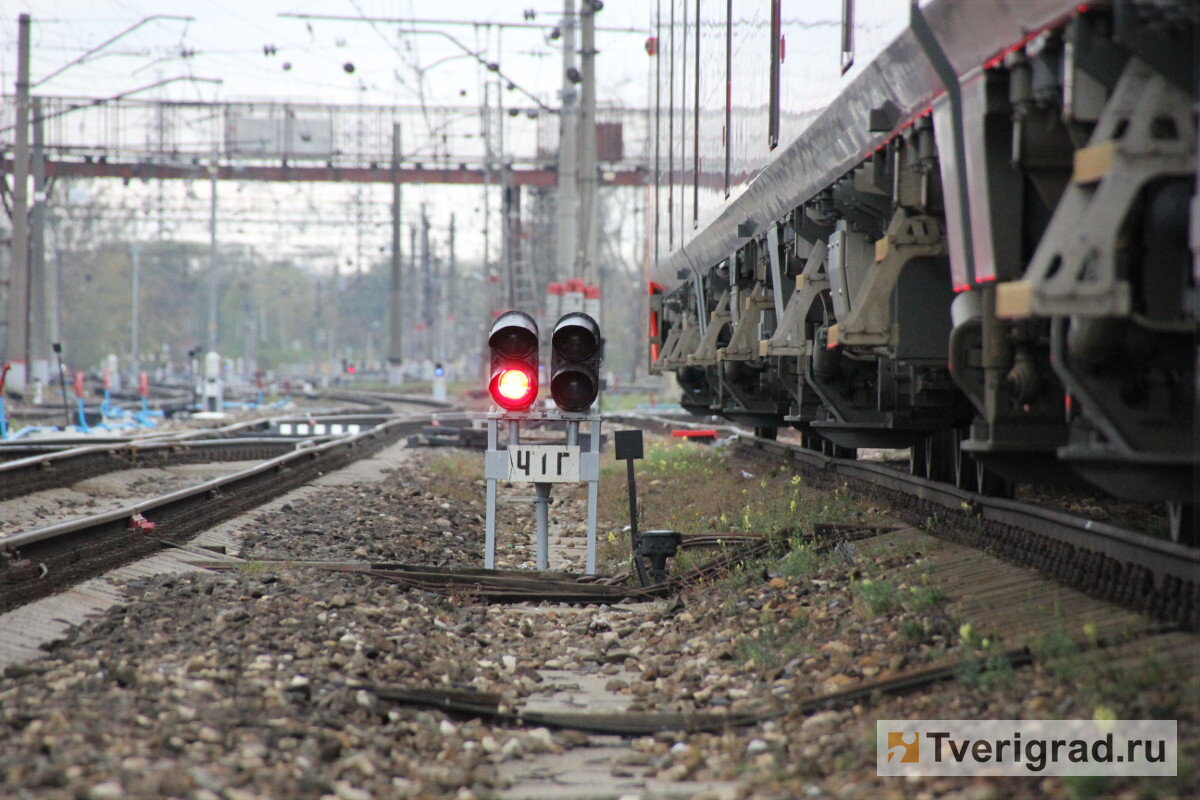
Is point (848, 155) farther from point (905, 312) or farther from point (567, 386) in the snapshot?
point (567, 386)

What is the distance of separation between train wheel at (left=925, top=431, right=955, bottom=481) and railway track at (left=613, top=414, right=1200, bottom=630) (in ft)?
0.53

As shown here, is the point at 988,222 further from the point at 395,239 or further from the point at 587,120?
the point at 395,239

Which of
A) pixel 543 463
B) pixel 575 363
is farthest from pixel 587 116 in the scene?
pixel 543 463

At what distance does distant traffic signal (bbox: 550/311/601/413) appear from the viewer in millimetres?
8523

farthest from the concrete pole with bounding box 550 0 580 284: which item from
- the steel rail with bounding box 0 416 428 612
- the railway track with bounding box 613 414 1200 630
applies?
the railway track with bounding box 613 414 1200 630

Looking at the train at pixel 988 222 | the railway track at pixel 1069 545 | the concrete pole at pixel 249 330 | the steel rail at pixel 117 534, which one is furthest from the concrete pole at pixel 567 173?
the concrete pole at pixel 249 330

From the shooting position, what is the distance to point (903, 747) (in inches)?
160

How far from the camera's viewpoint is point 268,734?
4.34 m

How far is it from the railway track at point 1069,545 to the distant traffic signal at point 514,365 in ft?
8.66

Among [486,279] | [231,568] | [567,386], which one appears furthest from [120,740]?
[486,279]

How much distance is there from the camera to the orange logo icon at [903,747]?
3.96 metres

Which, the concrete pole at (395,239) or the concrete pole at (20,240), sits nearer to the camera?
the concrete pole at (20,240)

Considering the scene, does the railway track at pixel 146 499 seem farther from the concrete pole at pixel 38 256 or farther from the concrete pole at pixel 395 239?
the concrete pole at pixel 395 239

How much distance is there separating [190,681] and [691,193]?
9921 millimetres
